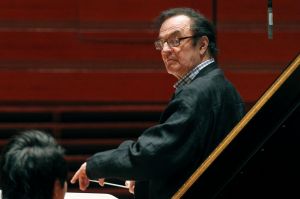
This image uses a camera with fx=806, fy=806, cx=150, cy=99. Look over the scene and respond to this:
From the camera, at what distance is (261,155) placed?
91.1 inches

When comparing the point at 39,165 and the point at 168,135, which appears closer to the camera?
the point at 39,165

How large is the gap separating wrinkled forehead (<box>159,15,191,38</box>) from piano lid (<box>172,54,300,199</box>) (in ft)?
2.05

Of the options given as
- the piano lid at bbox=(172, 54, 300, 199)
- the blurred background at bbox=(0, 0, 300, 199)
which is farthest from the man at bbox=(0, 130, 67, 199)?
the blurred background at bbox=(0, 0, 300, 199)

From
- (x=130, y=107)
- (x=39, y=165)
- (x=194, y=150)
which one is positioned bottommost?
(x=130, y=107)

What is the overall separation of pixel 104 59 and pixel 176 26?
259 centimetres

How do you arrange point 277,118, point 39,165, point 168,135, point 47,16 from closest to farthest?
point 39,165 → point 277,118 → point 168,135 → point 47,16

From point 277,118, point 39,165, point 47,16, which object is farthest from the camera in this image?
point 47,16

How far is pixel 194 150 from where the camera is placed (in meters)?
2.59

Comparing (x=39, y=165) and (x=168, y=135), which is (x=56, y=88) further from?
(x=39, y=165)

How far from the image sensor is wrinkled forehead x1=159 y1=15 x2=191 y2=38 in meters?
2.81

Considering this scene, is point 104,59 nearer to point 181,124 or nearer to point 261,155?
point 181,124

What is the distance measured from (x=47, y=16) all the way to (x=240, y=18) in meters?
1.28

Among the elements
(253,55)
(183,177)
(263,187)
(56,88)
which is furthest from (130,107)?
(263,187)

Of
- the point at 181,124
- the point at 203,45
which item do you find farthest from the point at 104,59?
the point at 181,124
